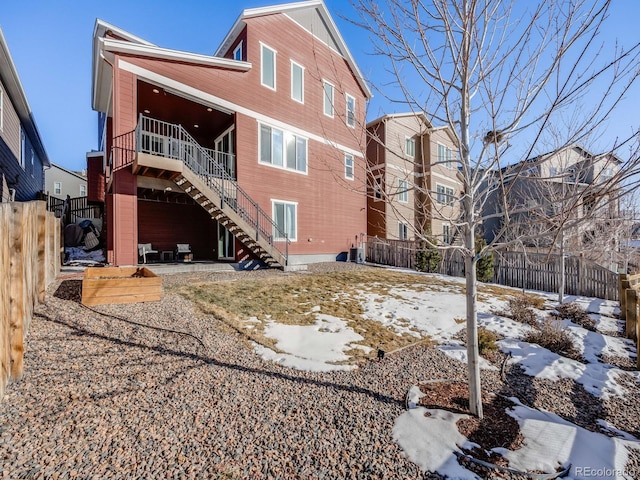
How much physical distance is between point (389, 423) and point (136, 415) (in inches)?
87.3

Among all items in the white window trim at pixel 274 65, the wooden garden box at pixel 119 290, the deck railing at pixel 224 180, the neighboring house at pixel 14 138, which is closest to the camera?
the wooden garden box at pixel 119 290

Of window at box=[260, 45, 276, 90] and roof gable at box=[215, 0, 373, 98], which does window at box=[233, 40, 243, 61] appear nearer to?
roof gable at box=[215, 0, 373, 98]

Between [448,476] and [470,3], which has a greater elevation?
[470,3]

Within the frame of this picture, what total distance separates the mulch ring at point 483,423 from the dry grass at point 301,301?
1087 millimetres

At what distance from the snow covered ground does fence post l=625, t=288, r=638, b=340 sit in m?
0.30

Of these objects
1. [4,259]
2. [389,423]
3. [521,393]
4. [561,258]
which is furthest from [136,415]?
[561,258]

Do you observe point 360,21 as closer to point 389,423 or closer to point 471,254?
point 471,254

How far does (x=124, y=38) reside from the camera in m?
11.3

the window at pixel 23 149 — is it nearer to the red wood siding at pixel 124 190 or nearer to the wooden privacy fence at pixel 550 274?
the red wood siding at pixel 124 190

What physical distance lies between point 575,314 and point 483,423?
6151 mm

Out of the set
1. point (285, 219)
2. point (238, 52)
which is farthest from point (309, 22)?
point (285, 219)

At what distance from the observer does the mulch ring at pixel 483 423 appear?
2223mm

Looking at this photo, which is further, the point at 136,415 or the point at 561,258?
the point at 561,258

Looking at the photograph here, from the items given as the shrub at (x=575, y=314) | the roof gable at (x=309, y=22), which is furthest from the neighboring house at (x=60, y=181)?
the shrub at (x=575, y=314)
